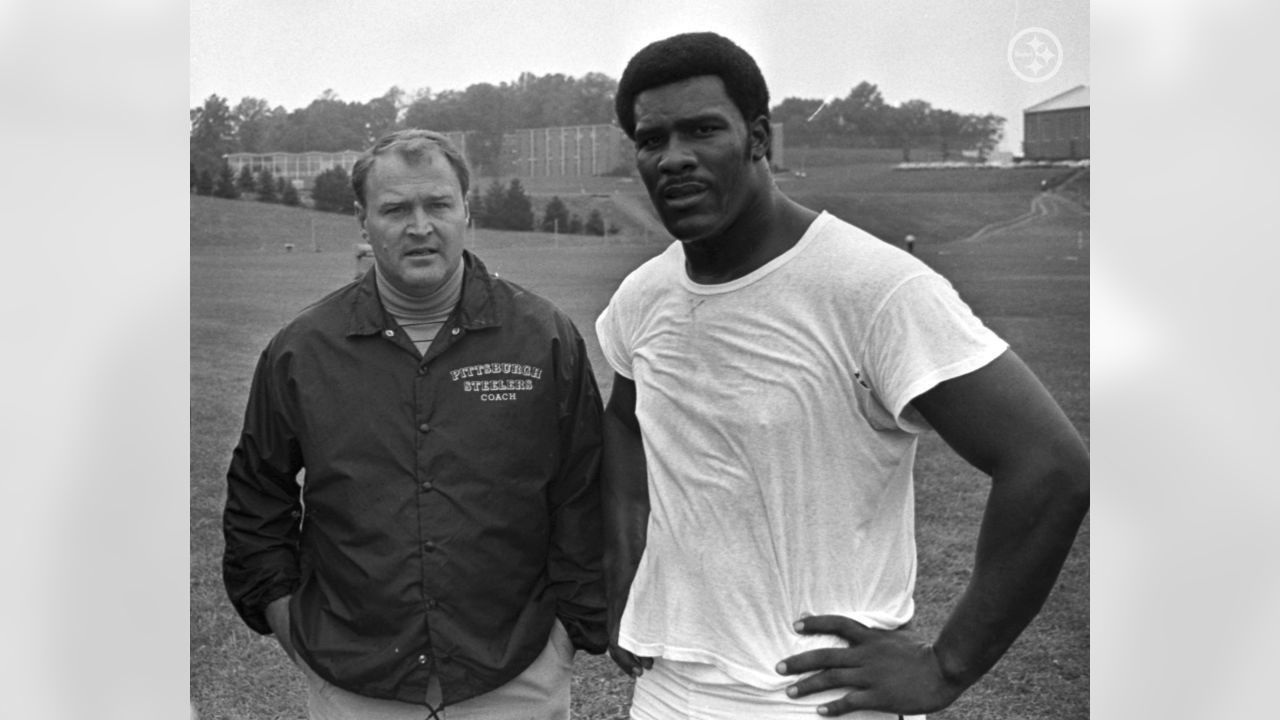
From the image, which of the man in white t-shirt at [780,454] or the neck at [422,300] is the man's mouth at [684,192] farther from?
the neck at [422,300]

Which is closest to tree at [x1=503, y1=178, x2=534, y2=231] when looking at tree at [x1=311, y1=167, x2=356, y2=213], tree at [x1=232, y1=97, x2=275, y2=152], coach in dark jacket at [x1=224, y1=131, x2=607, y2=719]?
coach in dark jacket at [x1=224, y1=131, x2=607, y2=719]

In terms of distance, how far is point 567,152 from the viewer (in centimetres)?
332

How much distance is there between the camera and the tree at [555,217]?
3301 mm

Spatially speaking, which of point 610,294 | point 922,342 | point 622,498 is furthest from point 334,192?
point 922,342

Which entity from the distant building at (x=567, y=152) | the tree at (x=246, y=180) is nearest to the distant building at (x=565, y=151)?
the distant building at (x=567, y=152)

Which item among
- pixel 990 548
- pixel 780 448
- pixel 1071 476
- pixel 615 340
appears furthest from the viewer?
pixel 615 340

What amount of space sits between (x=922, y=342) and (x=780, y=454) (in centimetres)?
37

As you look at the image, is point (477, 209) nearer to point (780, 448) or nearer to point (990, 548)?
point (780, 448)

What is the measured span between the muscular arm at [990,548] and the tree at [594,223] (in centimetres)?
121

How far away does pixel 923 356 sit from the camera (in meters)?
2.22

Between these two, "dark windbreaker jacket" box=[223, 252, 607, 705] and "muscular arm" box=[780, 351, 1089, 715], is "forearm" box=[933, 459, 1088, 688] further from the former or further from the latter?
"dark windbreaker jacket" box=[223, 252, 607, 705]

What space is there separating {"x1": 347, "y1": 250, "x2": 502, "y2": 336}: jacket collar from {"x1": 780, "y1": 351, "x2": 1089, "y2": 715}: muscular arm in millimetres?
989
